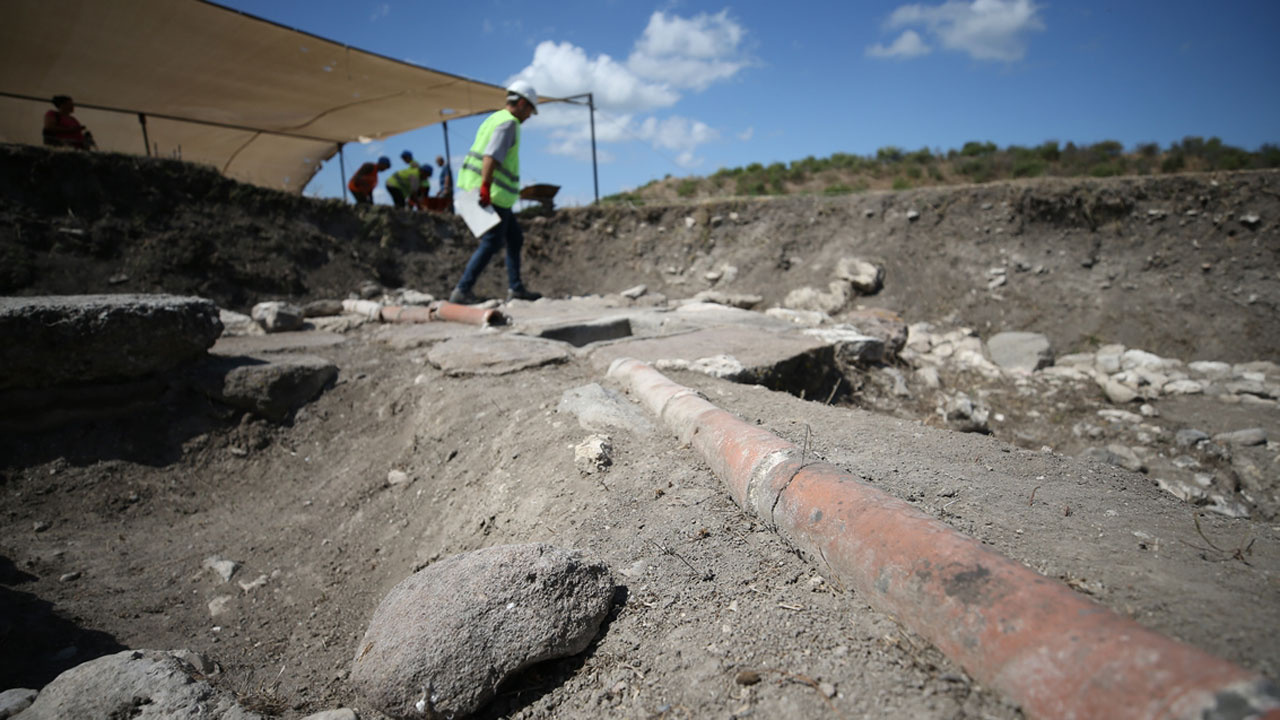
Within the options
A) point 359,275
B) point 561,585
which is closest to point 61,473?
point 561,585

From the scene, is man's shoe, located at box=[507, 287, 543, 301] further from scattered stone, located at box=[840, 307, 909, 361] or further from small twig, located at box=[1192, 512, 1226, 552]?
small twig, located at box=[1192, 512, 1226, 552]

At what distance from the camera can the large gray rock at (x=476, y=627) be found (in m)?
1.43

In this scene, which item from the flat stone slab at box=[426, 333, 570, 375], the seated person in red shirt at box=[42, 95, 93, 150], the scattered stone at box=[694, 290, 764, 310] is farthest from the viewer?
the seated person in red shirt at box=[42, 95, 93, 150]

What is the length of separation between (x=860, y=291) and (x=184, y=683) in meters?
7.77

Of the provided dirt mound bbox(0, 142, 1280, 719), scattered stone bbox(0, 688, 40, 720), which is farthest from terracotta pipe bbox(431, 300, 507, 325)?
scattered stone bbox(0, 688, 40, 720)

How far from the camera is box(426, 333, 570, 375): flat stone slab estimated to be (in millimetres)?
3727

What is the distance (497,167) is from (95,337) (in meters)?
3.33

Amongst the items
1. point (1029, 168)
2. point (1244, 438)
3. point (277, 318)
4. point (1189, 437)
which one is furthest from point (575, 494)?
point (1029, 168)

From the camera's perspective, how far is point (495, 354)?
12.7 ft

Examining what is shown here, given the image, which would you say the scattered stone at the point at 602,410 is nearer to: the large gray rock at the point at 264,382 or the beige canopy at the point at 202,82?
the large gray rock at the point at 264,382

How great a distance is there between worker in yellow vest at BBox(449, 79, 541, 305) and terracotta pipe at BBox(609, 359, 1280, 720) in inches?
179

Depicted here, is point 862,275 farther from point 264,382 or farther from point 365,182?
→ point 365,182

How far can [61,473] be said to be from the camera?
10.8ft

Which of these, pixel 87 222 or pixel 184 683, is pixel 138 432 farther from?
pixel 87 222
